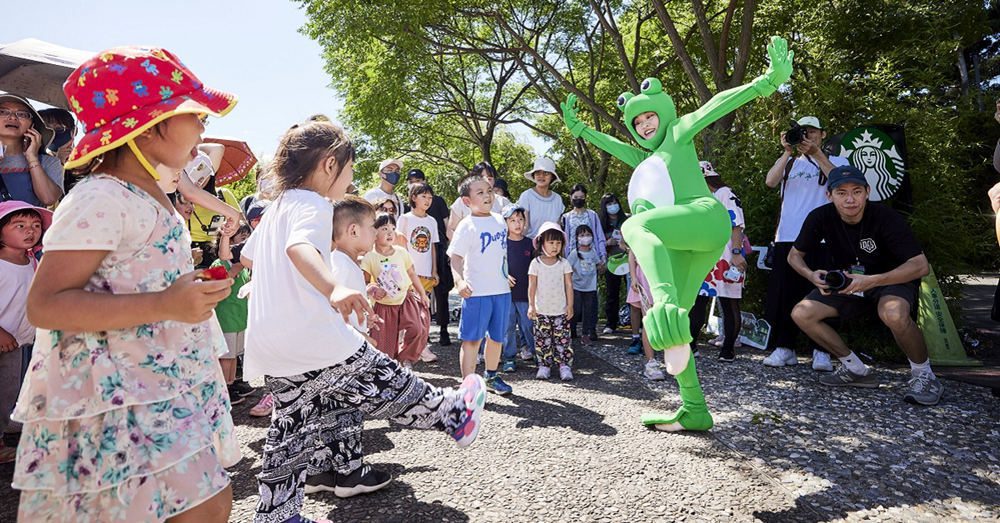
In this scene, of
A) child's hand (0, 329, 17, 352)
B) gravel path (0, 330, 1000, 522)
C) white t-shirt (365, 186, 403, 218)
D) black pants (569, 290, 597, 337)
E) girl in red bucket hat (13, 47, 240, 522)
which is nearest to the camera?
girl in red bucket hat (13, 47, 240, 522)

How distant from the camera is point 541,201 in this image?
670cm

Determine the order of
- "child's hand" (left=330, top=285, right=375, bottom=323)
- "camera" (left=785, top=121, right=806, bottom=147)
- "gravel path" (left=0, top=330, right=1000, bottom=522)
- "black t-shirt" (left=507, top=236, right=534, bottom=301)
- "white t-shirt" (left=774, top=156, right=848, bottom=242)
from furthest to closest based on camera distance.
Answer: "black t-shirt" (left=507, top=236, right=534, bottom=301)
"white t-shirt" (left=774, top=156, right=848, bottom=242)
"camera" (left=785, top=121, right=806, bottom=147)
"gravel path" (left=0, top=330, right=1000, bottom=522)
"child's hand" (left=330, top=285, right=375, bottom=323)

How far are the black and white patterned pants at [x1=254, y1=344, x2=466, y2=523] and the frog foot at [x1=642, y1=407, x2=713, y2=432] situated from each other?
70.6 inches

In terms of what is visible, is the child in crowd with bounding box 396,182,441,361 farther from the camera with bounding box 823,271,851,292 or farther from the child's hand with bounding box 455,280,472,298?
the camera with bounding box 823,271,851,292

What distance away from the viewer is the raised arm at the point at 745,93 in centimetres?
338

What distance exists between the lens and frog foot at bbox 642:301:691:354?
116 inches

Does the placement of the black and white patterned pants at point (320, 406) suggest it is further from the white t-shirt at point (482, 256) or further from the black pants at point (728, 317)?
the black pants at point (728, 317)

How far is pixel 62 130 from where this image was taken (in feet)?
14.6

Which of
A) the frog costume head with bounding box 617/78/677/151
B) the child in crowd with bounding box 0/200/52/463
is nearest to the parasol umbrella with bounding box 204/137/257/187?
the child in crowd with bounding box 0/200/52/463

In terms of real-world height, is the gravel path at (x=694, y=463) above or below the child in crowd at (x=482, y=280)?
below

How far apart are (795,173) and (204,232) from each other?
17.0 feet

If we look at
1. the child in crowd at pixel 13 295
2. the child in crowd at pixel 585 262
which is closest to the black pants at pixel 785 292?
the child in crowd at pixel 585 262

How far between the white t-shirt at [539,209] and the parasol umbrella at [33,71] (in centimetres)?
437

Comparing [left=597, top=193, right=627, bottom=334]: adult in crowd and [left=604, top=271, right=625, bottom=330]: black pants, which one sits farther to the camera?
[left=604, top=271, right=625, bottom=330]: black pants
